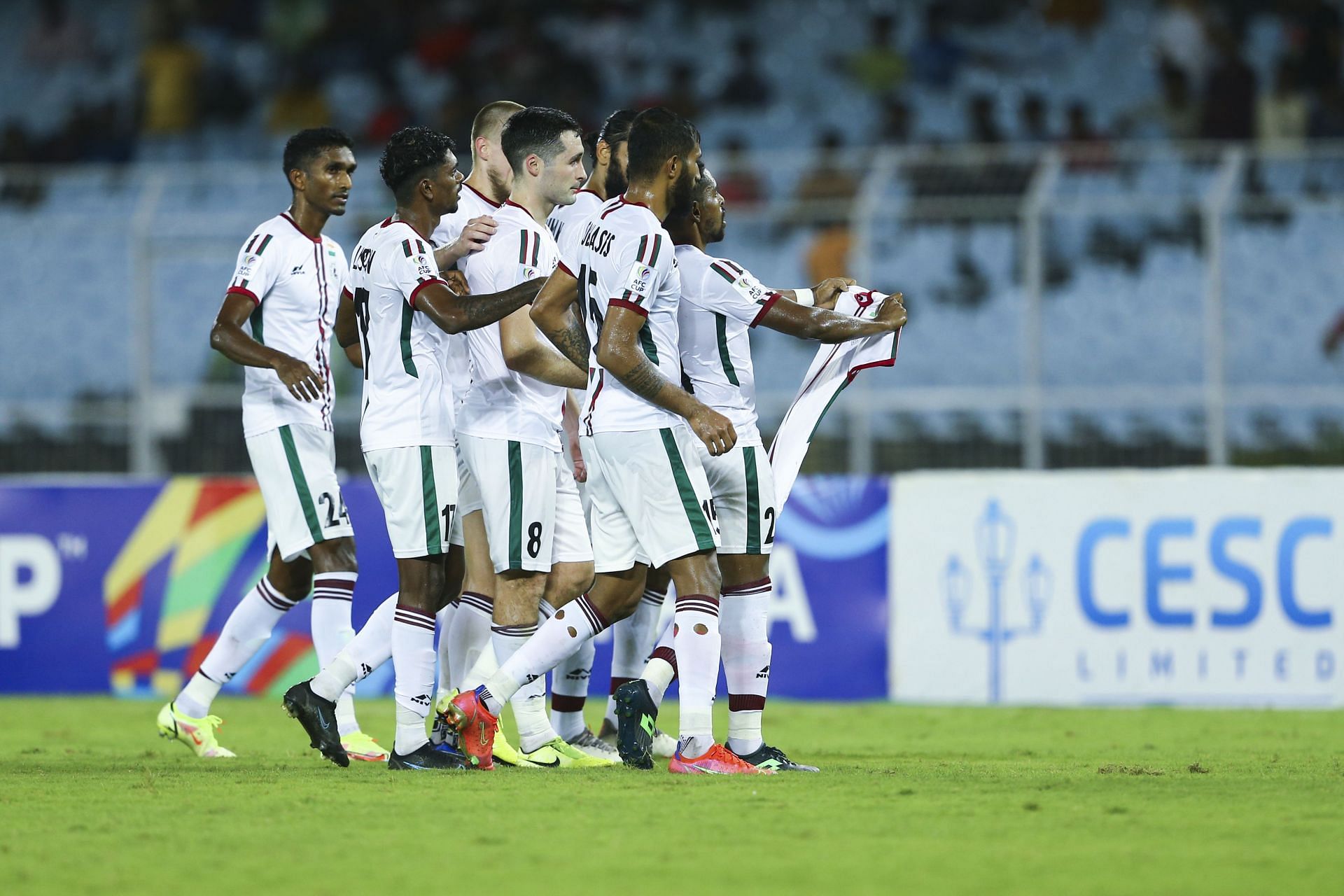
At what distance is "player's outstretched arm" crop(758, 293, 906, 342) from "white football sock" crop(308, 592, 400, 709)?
5.91ft

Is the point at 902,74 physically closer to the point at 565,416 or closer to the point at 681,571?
the point at 565,416

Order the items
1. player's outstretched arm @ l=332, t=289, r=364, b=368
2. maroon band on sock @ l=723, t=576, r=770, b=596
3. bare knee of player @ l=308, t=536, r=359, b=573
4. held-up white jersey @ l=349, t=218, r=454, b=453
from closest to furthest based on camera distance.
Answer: maroon band on sock @ l=723, t=576, r=770, b=596 → held-up white jersey @ l=349, t=218, r=454, b=453 → bare knee of player @ l=308, t=536, r=359, b=573 → player's outstretched arm @ l=332, t=289, r=364, b=368

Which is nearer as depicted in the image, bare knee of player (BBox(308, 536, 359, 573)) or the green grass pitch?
the green grass pitch

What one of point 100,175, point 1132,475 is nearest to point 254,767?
point 1132,475

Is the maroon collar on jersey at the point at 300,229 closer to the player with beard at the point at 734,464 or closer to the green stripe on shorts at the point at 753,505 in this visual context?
the player with beard at the point at 734,464

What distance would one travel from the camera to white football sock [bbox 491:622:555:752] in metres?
7.05

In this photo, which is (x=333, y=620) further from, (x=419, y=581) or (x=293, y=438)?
(x=419, y=581)

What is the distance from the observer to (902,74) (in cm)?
1797

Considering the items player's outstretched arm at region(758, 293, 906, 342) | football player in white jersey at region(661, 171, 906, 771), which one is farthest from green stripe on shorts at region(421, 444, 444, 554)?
player's outstretched arm at region(758, 293, 906, 342)

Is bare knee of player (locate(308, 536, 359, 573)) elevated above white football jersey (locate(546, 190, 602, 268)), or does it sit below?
below

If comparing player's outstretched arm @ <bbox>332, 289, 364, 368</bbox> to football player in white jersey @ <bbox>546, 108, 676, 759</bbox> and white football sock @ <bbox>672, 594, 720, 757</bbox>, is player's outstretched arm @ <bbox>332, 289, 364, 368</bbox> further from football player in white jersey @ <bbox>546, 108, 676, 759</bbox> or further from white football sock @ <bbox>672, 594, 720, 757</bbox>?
white football sock @ <bbox>672, 594, 720, 757</bbox>

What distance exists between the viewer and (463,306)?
22.1 ft

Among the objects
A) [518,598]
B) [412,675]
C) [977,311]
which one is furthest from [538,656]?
[977,311]

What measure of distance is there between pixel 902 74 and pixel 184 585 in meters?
9.42
